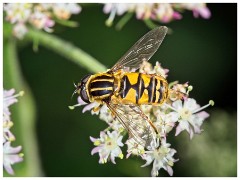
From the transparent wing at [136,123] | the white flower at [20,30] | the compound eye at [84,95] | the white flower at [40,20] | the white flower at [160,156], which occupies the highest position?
the white flower at [40,20]

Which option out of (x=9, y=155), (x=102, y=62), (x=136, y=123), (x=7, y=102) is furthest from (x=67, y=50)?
(x=102, y=62)

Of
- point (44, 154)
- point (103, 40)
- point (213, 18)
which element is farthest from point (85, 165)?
point (213, 18)

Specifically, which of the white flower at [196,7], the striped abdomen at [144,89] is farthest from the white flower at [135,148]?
the white flower at [196,7]

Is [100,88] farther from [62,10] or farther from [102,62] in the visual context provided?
[102,62]

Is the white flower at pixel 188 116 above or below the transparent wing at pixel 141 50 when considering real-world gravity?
below

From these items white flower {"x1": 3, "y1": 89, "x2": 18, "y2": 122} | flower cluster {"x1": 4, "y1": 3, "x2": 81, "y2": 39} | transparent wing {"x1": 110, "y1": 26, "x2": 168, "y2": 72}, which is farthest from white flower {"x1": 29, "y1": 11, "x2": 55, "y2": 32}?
transparent wing {"x1": 110, "y1": 26, "x2": 168, "y2": 72}

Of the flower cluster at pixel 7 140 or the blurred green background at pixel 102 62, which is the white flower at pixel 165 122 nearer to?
the flower cluster at pixel 7 140

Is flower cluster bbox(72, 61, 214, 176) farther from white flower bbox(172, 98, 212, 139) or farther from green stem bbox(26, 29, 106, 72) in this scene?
green stem bbox(26, 29, 106, 72)
